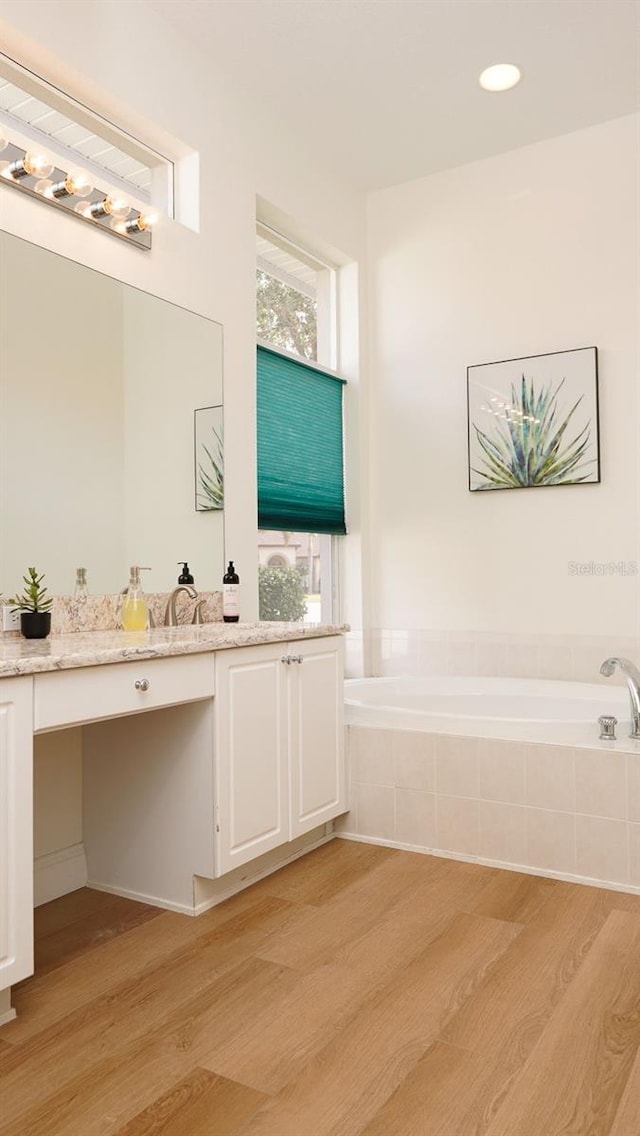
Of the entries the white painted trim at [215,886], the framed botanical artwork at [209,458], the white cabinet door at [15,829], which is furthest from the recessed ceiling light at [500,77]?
the white painted trim at [215,886]

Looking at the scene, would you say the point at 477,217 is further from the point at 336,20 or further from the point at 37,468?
the point at 37,468

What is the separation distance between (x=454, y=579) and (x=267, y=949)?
2.26 meters

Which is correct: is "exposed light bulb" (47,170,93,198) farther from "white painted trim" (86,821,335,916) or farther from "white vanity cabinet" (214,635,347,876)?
"white painted trim" (86,821,335,916)

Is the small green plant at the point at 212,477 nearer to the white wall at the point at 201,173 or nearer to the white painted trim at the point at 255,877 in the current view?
the white wall at the point at 201,173

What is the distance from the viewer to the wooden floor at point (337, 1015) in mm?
1514

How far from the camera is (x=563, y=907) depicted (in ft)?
8.01

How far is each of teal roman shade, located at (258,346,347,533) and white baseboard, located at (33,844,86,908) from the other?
5.12ft

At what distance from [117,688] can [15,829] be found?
1.35ft

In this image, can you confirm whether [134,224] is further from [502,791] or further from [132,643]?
[502,791]

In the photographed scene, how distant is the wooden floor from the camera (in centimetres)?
151

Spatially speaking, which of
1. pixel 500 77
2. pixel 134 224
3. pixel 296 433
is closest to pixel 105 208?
pixel 134 224

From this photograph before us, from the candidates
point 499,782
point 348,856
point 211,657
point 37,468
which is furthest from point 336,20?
point 348,856

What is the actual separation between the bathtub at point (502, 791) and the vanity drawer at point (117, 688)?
95cm

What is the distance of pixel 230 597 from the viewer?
308cm
